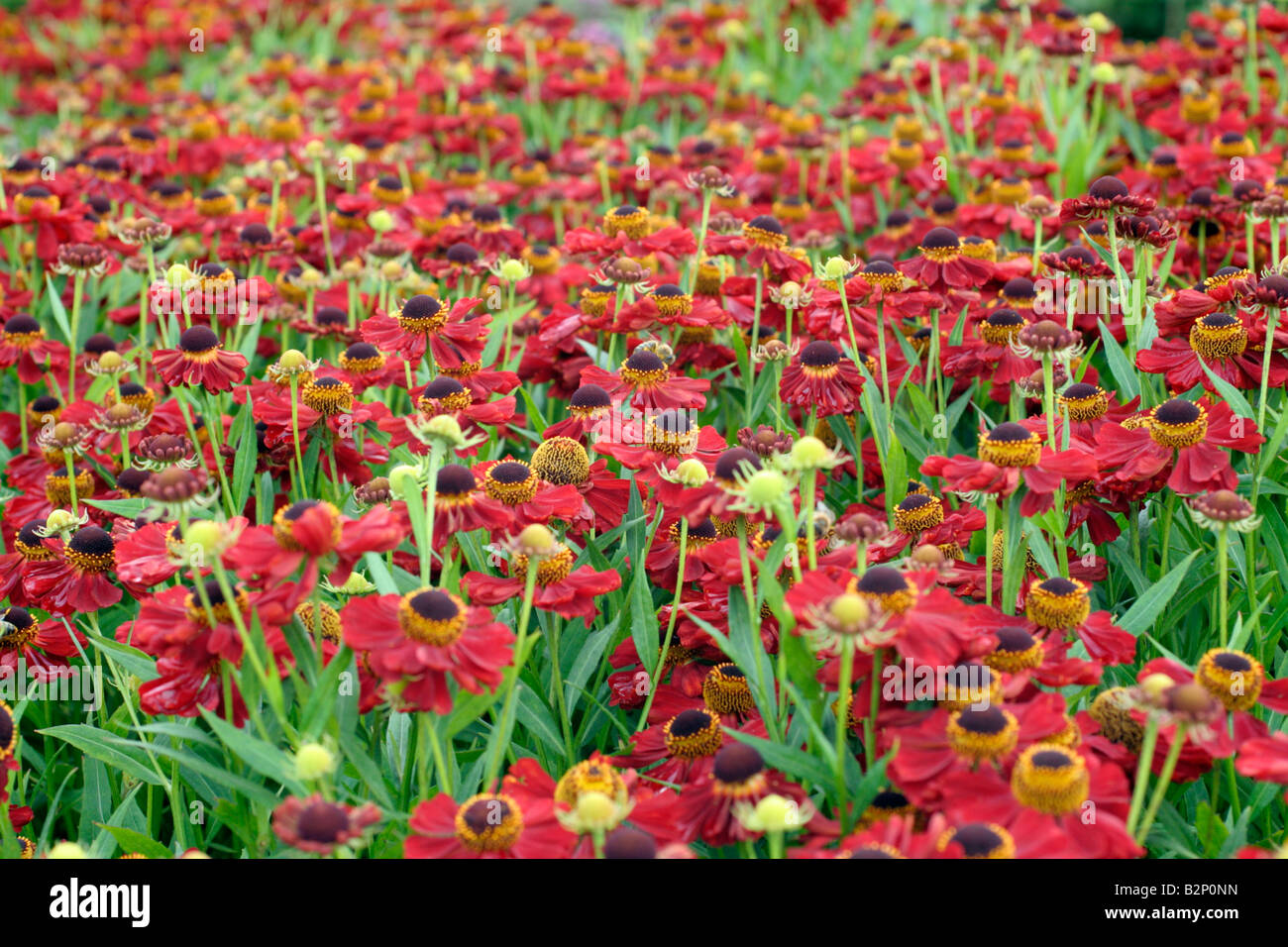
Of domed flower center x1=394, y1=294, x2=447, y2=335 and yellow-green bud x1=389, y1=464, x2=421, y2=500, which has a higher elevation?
domed flower center x1=394, y1=294, x2=447, y2=335

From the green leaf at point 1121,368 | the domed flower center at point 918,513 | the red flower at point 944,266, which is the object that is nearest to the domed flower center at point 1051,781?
the domed flower center at point 918,513

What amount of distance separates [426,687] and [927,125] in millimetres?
3594

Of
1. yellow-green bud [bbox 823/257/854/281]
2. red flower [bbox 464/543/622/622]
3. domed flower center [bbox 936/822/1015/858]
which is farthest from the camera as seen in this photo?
yellow-green bud [bbox 823/257/854/281]

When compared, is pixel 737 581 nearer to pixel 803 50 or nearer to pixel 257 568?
pixel 257 568

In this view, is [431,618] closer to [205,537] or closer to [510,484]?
[205,537]

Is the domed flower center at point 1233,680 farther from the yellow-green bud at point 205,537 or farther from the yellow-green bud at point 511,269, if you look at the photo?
the yellow-green bud at point 511,269

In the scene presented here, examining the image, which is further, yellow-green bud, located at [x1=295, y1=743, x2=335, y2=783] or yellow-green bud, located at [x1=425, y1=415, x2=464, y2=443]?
yellow-green bud, located at [x1=425, y1=415, x2=464, y2=443]

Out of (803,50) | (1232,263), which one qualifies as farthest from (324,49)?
(1232,263)

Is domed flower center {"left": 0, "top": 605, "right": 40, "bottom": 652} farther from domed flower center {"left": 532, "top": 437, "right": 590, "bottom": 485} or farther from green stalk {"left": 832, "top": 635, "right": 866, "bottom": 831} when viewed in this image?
green stalk {"left": 832, "top": 635, "right": 866, "bottom": 831}

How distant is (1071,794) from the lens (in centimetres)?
132

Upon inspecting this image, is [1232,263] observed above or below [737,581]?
above

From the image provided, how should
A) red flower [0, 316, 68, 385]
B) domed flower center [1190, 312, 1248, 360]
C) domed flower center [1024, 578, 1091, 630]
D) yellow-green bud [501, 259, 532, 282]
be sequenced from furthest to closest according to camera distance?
red flower [0, 316, 68, 385] < yellow-green bud [501, 259, 532, 282] < domed flower center [1190, 312, 1248, 360] < domed flower center [1024, 578, 1091, 630]

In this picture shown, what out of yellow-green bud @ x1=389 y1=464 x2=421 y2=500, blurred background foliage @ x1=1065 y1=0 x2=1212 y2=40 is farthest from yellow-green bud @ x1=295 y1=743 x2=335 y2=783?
blurred background foliage @ x1=1065 y1=0 x2=1212 y2=40

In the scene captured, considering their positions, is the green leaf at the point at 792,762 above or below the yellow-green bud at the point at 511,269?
below
